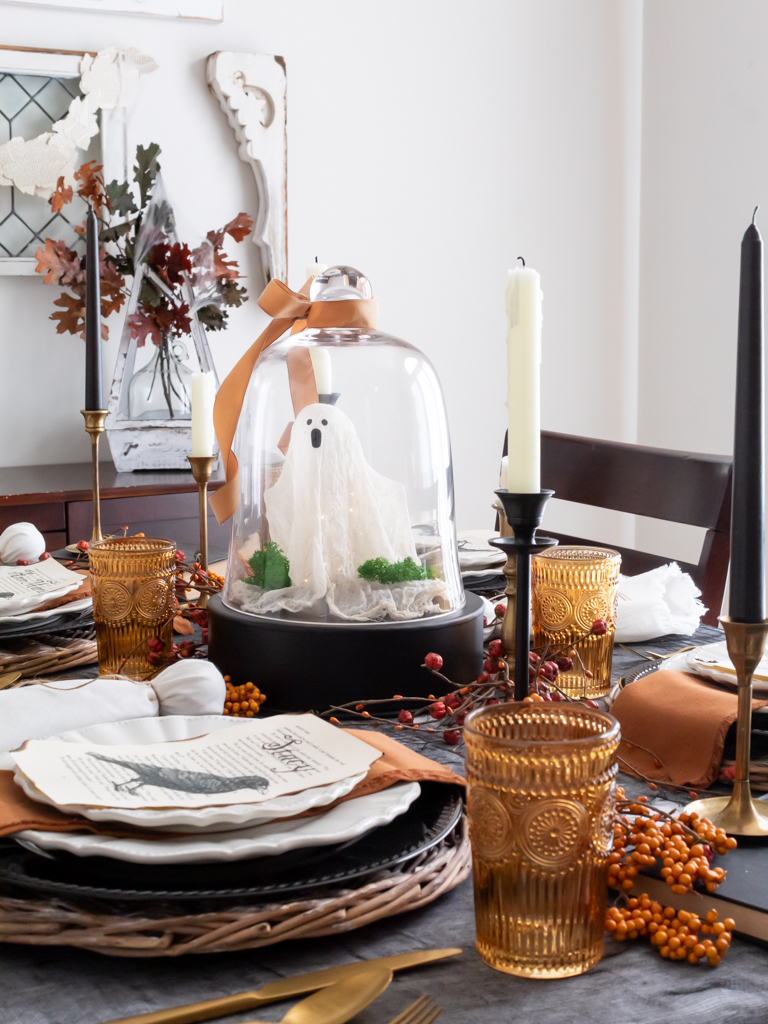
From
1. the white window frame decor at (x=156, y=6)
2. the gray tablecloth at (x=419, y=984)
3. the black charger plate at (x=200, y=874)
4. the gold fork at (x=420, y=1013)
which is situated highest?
the white window frame decor at (x=156, y=6)

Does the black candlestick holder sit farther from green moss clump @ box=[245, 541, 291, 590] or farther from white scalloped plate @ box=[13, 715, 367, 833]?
green moss clump @ box=[245, 541, 291, 590]

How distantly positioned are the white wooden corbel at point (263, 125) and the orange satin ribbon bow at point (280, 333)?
1548 millimetres

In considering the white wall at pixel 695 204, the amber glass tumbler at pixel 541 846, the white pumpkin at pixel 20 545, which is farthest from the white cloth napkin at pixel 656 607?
the white wall at pixel 695 204

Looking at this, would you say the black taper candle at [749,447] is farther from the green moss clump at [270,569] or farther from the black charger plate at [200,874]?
the green moss clump at [270,569]

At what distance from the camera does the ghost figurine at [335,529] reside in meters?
0.89

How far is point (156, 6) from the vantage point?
2.38 metres

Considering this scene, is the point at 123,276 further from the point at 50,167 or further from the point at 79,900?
the point at 79,900

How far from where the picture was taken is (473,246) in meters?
2.85

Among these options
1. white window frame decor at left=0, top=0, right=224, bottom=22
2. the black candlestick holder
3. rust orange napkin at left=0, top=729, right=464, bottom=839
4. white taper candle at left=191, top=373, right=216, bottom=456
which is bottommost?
rust orange napkin at left=0, top=729, right=464, bottom=839

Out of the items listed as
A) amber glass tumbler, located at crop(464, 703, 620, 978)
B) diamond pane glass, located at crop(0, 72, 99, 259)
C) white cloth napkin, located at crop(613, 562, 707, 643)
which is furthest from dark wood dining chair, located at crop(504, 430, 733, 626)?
diamond pane glass, located at crop(0, 72, 99, 259)

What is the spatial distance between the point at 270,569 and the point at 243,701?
13 cm

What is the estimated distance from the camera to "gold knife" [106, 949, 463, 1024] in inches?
17.3

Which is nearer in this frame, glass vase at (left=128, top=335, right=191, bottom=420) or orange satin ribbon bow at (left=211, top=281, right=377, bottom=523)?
orange satin ribbon bow at (left=211, top=281, right=377, bottom=523)

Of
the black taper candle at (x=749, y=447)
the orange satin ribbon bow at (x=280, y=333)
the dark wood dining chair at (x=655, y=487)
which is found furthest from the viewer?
the dark wood dining chair at (x=655, y=487)
